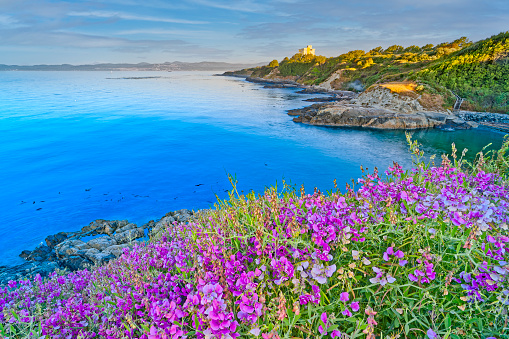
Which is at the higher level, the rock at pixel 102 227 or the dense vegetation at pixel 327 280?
the dense vegetation at pixel 327 280

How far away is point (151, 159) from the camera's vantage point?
78.9 ft

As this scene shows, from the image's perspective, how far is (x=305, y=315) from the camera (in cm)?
261

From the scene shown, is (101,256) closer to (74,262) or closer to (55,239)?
(74,262)

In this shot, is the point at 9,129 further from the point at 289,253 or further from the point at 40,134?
the point at 289,253

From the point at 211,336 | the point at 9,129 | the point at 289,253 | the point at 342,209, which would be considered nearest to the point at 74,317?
the point at 211,336

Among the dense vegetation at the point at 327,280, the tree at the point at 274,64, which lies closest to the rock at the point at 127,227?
the dense vegetation at the point at 327,280

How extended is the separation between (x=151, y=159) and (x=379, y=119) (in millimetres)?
27423

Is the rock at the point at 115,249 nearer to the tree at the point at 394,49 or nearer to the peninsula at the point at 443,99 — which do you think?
the peninsula at the point at 443,99

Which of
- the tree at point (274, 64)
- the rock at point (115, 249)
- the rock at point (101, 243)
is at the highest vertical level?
the tree at point (274, 64)

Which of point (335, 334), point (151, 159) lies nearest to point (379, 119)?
point (151, 159)

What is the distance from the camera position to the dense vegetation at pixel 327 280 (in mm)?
2266

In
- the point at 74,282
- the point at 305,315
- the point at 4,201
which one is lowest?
the point at 4,201

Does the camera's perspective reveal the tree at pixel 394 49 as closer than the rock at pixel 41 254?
No

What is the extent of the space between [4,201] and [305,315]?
19.8m
